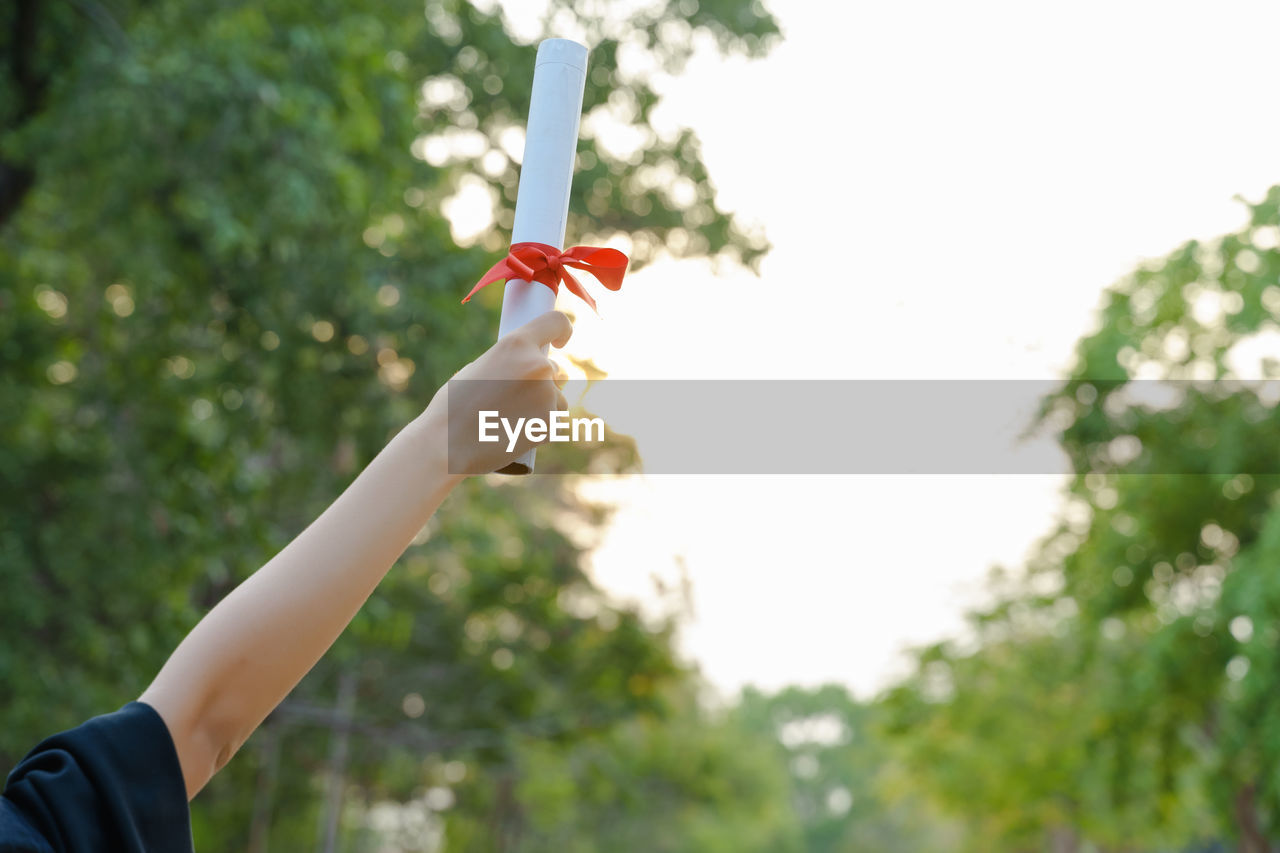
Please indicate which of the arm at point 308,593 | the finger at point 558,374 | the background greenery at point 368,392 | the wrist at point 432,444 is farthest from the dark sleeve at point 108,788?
the background greenery at point 368,392

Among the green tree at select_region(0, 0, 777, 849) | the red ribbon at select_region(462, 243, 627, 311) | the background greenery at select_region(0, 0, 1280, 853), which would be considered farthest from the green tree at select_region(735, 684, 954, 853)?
the red ribbon at select_region(462, 243, 627, 311)

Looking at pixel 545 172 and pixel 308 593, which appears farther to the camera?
pixel 545 172

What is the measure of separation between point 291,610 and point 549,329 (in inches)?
14.2

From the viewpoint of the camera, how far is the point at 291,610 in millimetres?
1124

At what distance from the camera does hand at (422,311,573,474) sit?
1154 mm

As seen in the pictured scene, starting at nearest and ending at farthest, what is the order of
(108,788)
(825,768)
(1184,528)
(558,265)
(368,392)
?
1. (108,788)
2. (558,265)
3. (368,392)
4. (1184,528)
5. (825,768)

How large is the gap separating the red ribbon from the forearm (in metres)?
0.21

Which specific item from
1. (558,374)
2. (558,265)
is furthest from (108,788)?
(558,265)

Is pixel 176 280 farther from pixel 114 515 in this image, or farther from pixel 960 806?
pixel 960 806

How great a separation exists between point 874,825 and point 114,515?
241 ft

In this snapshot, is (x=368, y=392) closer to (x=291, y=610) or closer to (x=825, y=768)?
(x=291, y=610)

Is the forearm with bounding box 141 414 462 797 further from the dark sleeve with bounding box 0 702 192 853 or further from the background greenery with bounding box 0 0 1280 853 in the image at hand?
the background greenery with bounding box 0 0 1280 853

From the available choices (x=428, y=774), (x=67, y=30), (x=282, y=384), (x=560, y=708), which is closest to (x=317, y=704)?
(x=560, y=708)

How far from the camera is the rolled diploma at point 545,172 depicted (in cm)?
130
